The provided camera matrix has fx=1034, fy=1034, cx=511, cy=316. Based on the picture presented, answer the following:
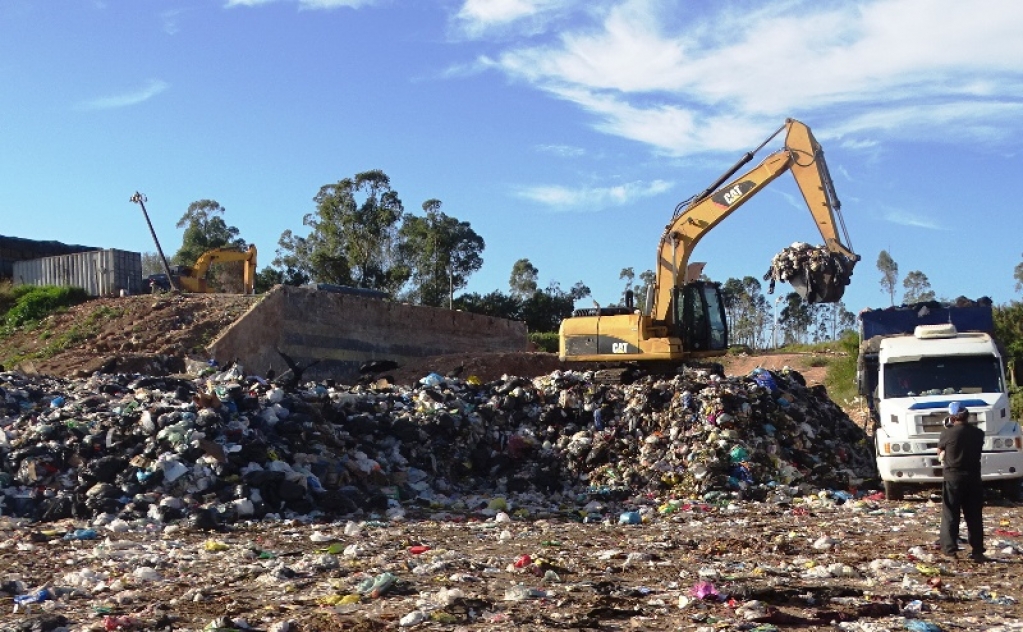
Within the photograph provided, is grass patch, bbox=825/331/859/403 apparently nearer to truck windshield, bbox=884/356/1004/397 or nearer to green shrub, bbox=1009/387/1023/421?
green shrub, bbox=1009/387/1023/421

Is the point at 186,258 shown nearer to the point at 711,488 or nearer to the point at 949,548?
the point at 711,488

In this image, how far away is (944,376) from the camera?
11.6 metres

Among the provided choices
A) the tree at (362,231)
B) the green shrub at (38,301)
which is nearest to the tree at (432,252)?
the tree at (362,231)

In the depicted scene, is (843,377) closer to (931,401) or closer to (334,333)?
(334,333)

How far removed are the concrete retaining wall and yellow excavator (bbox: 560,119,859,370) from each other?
10.5 metres

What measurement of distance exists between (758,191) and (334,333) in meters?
13.4

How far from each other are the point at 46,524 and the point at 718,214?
10570mm

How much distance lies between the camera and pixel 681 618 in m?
5.82

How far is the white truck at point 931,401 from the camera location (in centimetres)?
1088

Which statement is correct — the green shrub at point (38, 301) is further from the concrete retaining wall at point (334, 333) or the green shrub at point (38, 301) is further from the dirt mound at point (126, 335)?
the concrete retaining wall at point (334, 333)

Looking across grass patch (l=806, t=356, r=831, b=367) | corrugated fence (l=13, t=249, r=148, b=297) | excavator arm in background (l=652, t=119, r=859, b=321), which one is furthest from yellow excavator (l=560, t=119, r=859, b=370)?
corrugated fence (l=13, t=249, r=148, b=297)

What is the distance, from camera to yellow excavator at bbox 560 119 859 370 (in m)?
15.5

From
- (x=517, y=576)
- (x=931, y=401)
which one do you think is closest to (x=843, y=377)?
(x=931, y=401)

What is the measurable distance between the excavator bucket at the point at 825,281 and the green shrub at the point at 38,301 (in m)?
20.9
